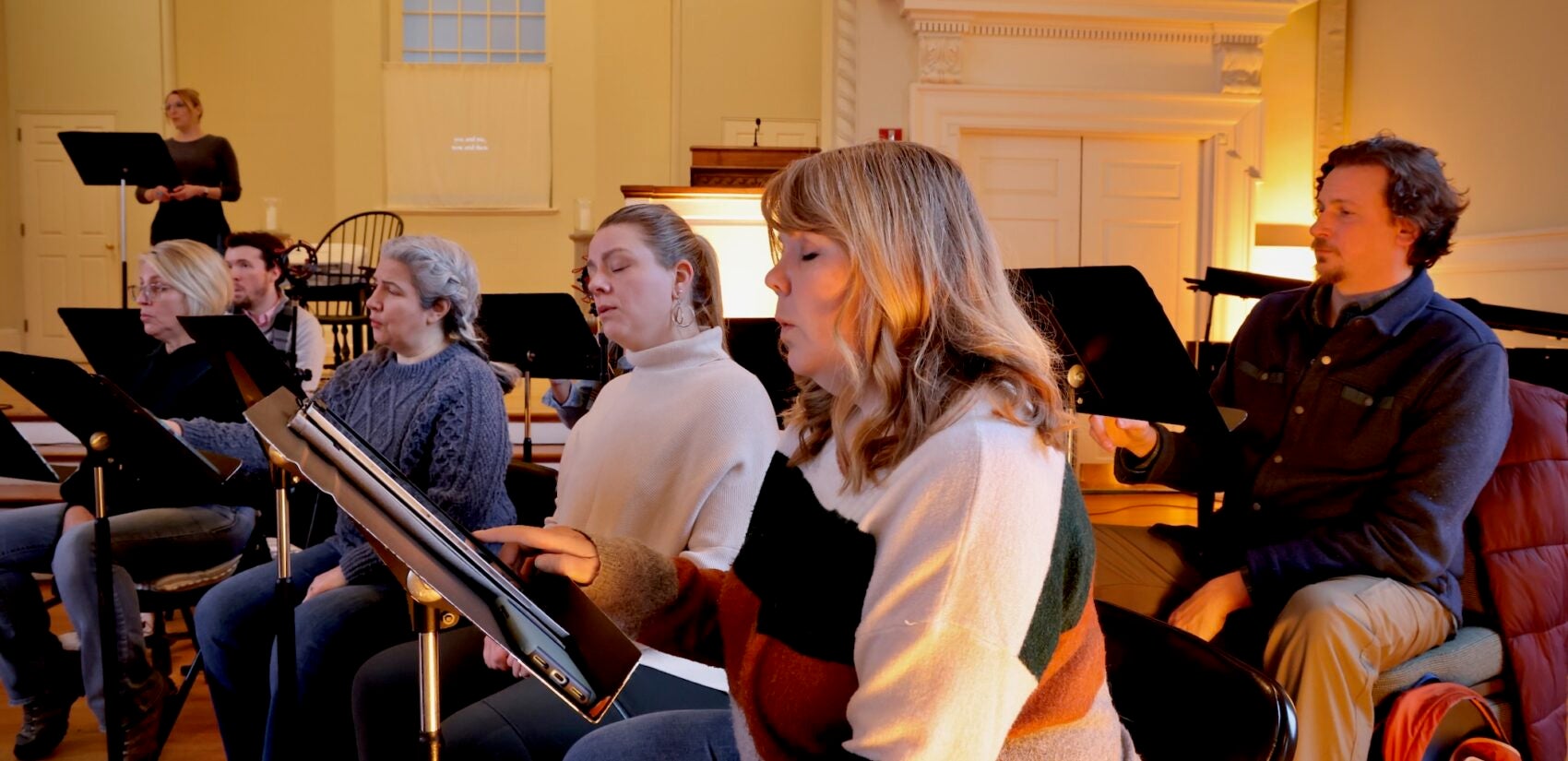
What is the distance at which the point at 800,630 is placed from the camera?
108 centimetres

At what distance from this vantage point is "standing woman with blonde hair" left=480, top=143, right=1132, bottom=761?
958 mm

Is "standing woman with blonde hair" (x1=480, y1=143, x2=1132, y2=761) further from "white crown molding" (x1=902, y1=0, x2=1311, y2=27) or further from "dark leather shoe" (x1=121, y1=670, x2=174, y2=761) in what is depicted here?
"white crown molding" (x1=902, y1=0, x2=1311, y2=27)

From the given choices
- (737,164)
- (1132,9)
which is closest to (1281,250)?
(1132,9)

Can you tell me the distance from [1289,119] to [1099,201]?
124 centimetres

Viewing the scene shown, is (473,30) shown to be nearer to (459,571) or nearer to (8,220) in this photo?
(8,220)

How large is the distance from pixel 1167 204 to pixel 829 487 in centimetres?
623

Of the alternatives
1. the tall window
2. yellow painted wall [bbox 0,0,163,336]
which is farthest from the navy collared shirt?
yellow painted wall [bbox 0,0,163,336]

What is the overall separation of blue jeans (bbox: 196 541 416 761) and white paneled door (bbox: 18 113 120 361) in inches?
300

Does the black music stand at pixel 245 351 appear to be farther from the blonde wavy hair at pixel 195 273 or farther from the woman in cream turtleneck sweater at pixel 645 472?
the blonde wavy hair at pixel 195 273

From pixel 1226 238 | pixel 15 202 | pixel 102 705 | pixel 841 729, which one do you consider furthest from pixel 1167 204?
pixel 15 202

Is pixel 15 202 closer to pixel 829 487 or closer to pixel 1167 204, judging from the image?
pixel 1167 204

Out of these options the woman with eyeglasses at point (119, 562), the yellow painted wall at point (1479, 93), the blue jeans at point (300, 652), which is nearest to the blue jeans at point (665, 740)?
the blue jeans at point (300, 652)

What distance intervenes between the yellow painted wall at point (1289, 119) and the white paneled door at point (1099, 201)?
0.47 metres

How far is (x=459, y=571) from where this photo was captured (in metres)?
1.11
